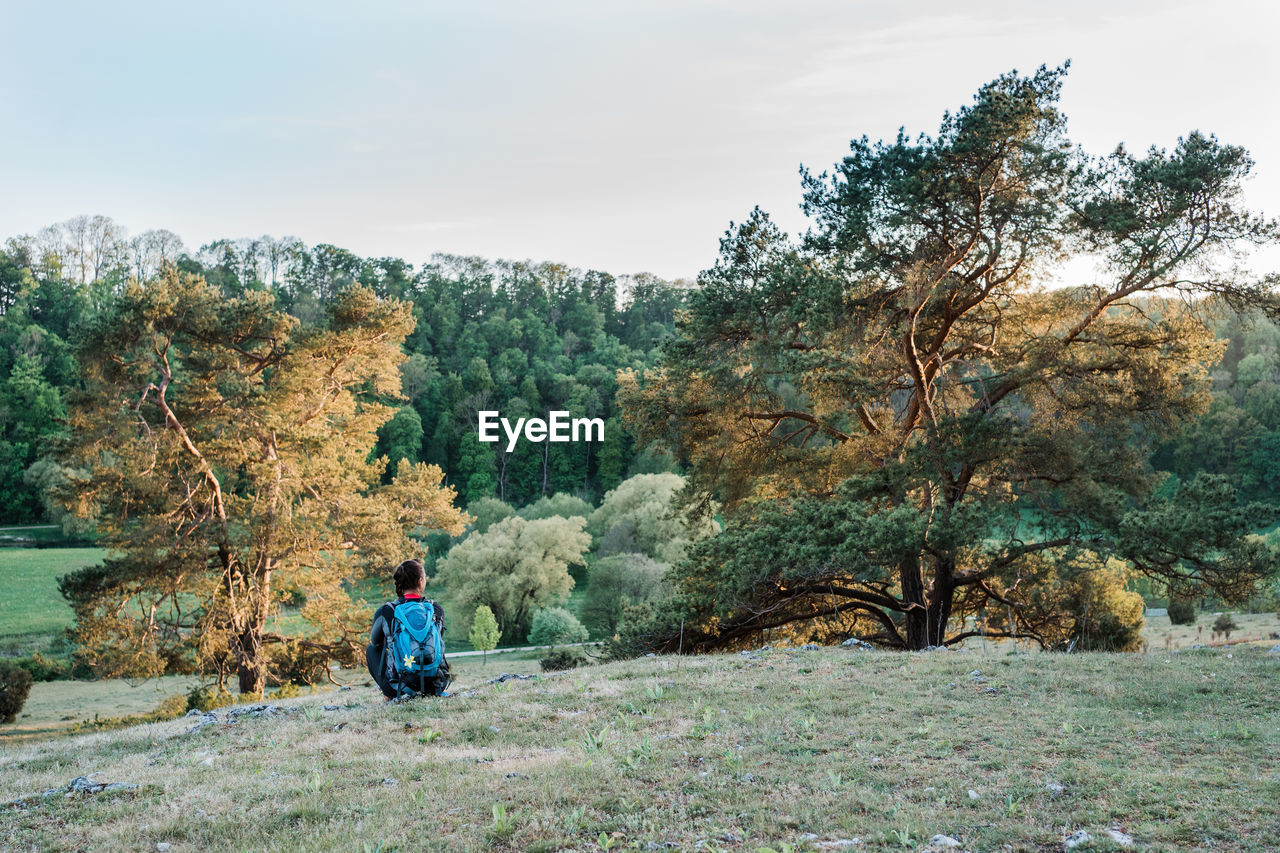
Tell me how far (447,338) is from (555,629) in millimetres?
60654

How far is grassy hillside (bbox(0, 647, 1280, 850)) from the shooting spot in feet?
16.0

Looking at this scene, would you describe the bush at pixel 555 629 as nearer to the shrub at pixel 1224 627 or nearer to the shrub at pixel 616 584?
the shrub at pixel 616 584

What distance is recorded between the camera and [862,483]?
1691 centimetres

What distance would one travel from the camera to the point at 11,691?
27.6m

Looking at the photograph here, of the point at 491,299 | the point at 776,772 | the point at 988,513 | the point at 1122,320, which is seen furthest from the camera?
the point at 491,299

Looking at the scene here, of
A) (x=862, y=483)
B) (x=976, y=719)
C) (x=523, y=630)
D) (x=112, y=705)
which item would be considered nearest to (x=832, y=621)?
(x=862, y=483)

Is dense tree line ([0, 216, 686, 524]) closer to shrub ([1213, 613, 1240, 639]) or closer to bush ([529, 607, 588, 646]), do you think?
bush ([529, 607, 588, 646])

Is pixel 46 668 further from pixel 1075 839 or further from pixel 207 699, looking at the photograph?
pixel 1075 839

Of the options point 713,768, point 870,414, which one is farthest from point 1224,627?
point 713,768

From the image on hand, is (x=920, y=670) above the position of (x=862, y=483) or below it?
below

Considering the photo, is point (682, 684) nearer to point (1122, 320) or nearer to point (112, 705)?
point (1122, 320)

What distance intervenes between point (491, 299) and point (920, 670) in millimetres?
105681

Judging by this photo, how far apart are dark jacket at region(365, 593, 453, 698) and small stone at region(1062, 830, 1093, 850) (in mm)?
5372

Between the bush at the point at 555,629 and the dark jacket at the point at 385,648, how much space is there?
39.5 m
